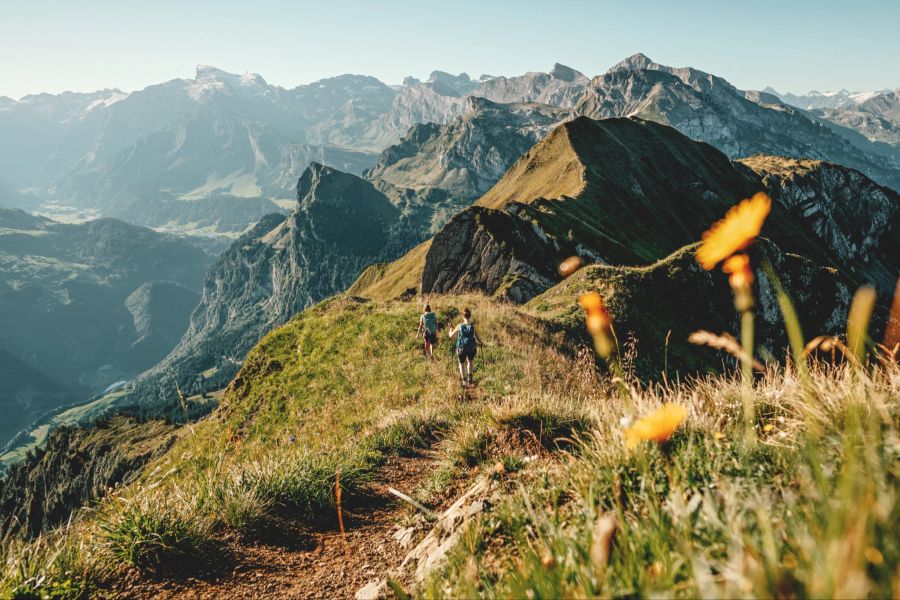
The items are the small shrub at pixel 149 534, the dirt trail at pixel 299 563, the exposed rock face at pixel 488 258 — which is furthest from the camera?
the exposed rock face at pixel 488 258

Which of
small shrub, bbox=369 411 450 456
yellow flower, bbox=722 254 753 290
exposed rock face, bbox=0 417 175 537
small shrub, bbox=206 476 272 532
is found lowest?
exposed rock face, bbox=0 417 175 537

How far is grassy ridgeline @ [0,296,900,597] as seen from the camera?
169 cm

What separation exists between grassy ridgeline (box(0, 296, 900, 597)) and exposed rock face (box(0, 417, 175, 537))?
8607 cm

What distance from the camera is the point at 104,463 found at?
9481 cm

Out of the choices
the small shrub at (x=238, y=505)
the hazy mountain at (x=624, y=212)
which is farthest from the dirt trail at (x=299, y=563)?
the hazy mountain at (x=624, y=212)

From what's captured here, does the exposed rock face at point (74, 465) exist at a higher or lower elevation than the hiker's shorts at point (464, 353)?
lower

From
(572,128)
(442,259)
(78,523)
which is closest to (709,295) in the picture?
(442,259)

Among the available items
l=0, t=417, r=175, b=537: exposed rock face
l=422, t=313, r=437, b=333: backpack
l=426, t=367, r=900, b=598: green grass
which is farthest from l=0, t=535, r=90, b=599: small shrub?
l=0, t=417, r=175, b=537: exposed rock face

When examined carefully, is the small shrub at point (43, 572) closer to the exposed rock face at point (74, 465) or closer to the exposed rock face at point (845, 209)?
the exposed rock face at point (74, 465)

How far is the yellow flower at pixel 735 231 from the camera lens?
5.50 ft

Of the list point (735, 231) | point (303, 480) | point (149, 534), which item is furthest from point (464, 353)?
point (735, 231)

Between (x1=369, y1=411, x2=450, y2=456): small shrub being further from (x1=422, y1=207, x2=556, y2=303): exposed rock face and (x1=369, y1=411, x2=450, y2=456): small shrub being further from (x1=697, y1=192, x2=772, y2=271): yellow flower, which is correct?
(x1=422, y1=207, x2=556, y2=303): exposed rock face

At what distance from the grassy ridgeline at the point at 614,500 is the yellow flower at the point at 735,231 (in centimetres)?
81

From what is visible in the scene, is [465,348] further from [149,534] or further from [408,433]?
[149,534]
